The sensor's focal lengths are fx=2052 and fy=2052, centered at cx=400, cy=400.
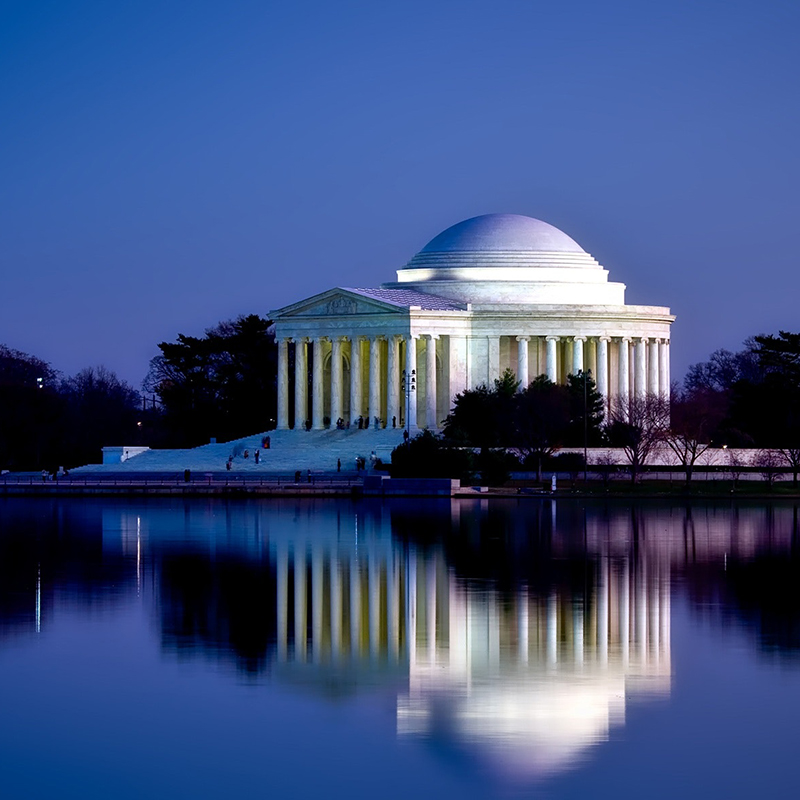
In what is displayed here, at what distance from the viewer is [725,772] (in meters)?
23.0

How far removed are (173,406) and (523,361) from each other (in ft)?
97.0

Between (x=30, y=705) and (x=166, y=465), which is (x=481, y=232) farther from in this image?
(x=30, y=705)

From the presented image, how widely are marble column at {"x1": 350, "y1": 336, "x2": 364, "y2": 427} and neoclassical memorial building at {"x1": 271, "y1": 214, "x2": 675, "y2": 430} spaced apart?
0.09 metres

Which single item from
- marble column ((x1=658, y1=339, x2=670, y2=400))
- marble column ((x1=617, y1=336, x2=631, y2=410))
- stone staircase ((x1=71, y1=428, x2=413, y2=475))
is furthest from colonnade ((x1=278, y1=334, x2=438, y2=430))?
marble column ((x1=658, y1=339, x2=670, y2=400))

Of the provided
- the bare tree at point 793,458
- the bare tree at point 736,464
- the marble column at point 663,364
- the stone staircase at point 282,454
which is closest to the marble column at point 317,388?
the stone staircase at point 282,454

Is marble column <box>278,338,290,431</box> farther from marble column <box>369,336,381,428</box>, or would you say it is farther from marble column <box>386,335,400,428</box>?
marble column <box>386,335,400,428</box>

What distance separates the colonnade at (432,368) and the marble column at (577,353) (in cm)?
6

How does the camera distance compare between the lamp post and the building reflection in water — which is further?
the lamp post

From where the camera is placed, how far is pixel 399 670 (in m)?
30.5

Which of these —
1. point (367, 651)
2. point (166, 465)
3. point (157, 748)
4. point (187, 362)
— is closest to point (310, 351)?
point (187, 362)

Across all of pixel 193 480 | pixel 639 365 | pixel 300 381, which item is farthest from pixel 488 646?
pixel 639 365

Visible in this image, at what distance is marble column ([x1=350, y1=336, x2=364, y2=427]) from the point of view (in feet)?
411

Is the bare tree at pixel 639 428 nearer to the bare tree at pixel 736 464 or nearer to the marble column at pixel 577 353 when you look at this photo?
the bare tree at pixel 736 464

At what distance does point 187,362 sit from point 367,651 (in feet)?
368
